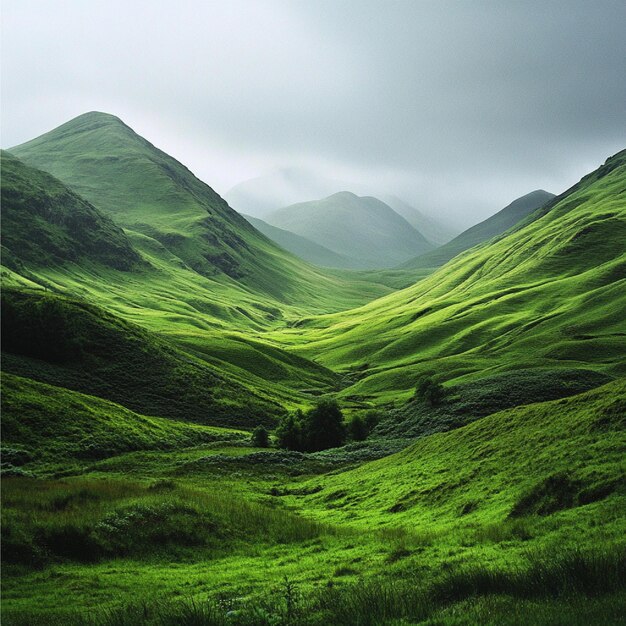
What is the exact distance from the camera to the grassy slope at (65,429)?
59.0 m

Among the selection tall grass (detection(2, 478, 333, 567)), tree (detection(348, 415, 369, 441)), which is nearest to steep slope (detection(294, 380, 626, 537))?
tall grass (detection(2, 478, 333, 567))

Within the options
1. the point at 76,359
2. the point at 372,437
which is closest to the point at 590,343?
the point at 372,437

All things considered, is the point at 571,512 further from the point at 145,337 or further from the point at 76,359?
the point at 145,337

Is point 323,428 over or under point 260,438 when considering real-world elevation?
under

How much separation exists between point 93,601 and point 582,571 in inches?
629

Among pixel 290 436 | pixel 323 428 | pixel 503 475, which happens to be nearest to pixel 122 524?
pixel 503 475

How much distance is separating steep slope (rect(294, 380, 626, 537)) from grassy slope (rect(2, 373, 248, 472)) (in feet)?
97.6

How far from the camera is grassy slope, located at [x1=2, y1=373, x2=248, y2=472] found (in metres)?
59.0

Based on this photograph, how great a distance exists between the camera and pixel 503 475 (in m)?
33.7

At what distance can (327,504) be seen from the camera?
44312mm

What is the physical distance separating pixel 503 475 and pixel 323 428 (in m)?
55.8

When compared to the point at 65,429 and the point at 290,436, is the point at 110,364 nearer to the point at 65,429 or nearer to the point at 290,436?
the point at 65,429

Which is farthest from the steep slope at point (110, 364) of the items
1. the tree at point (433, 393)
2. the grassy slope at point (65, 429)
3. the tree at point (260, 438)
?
the tree at point (433, 393)

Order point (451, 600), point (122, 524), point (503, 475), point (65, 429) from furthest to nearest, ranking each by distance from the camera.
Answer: point (65, 429), point (503, 475), point (122, 524), point (451, 600)
